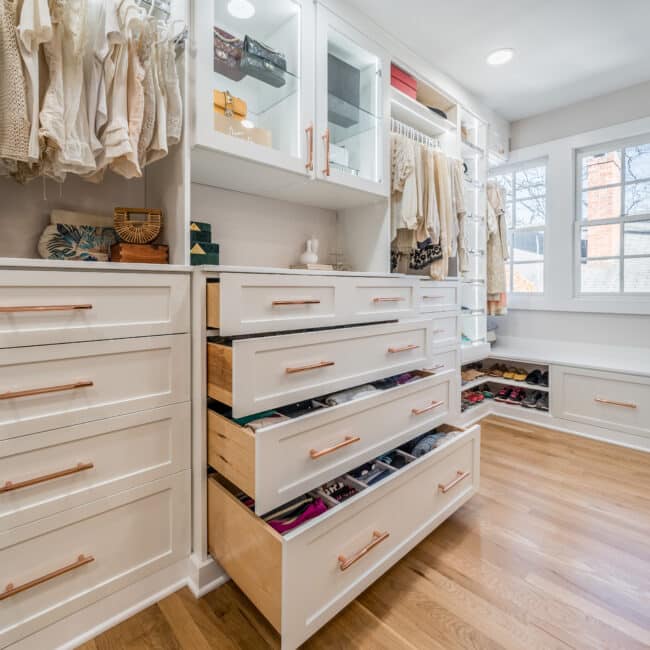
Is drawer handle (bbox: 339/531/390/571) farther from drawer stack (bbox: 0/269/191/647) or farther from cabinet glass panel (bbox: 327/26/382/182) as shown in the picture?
cabinet glass panel (bbox: 327/26/382/182)

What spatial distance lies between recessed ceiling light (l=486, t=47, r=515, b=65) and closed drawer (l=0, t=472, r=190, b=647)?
9.52 ft

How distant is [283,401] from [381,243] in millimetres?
1214

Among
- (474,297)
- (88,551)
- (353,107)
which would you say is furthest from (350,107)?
(88,551)

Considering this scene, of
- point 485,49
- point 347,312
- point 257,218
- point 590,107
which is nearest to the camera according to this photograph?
point 347,312

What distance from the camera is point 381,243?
2098mm

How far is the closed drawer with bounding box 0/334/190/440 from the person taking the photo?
3.19 feet

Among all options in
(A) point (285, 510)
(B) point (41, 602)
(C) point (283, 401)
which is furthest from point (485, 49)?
(B) point (41, 602)

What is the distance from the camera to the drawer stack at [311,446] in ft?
3.41

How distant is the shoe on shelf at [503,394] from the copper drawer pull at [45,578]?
2.98m

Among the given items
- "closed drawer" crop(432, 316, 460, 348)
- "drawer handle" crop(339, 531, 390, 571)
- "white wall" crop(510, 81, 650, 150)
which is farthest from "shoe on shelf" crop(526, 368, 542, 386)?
"drawer handle" crop(339, 531, 390, 571)

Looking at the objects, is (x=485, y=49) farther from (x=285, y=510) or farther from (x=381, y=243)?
(x=285, y=510)

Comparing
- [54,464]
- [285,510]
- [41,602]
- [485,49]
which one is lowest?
[41,602]

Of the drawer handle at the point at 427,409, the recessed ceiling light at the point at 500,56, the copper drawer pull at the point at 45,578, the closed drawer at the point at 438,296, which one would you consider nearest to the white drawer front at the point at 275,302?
the drawer handle at the point at 427,409

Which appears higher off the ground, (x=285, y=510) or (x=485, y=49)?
(x=485, y=49)
